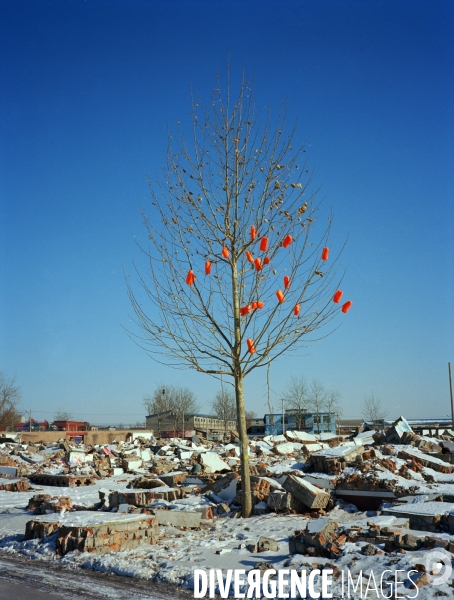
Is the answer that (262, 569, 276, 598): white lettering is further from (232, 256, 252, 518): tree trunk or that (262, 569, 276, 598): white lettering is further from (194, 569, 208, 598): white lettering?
(232, 256, 252, 518): tree trunk

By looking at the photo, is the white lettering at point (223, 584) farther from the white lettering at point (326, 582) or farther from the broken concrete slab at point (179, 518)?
the broken concrete slab at point (179, 518)

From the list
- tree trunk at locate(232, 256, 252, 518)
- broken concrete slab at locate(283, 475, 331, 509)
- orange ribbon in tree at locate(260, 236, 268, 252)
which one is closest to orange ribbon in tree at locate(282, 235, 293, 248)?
orange ribbon in tree at locate(260, 236, 268, 252)

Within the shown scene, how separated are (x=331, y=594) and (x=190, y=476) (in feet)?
29.8

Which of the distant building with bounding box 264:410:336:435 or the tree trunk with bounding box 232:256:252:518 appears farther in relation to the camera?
the distant building with bounding box 264:410:336:435

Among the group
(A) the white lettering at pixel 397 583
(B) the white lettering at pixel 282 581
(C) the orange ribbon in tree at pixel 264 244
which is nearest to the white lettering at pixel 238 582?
(B) the white lettering at pixel 282 581

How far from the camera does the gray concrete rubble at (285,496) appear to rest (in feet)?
23.5

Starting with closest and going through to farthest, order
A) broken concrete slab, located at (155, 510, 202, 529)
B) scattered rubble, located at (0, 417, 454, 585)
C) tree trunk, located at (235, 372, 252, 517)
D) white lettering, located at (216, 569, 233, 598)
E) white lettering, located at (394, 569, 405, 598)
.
Result: white lettering, located at (394, 569, 405, 598) < white lettering, located at (216, 569, 233, 598) < scattered rubble, located at (0, 417, 454, 585) < broken concrete slab, located at (155, 510, 202, 529) < tree trunk, located at (235, 372, 252, 517)

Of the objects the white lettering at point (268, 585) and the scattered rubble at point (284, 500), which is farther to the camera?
the scattered rubble at point (284, 500)

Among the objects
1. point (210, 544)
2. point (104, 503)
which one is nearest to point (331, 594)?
point (210, 544)

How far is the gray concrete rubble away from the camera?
716 centimetres

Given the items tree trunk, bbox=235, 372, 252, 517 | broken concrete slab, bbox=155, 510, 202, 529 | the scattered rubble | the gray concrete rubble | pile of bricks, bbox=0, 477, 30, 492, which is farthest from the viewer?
pile of bricks, bbox=0, 477, 30, 492

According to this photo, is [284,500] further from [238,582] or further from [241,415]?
[238,582]

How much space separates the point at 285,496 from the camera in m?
9.79

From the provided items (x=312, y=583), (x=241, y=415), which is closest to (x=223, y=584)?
(x=312, y=583)
